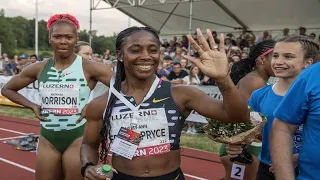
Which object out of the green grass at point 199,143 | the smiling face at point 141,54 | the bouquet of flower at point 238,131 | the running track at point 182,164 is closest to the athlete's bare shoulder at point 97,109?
the smiling face at point 141,54

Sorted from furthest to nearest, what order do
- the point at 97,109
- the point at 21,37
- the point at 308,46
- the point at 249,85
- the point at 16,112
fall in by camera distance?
the point at 21,37
the point at 16,112
the point at 249,85
the point at 308,46
the point at 97,109

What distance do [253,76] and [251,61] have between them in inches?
10.3

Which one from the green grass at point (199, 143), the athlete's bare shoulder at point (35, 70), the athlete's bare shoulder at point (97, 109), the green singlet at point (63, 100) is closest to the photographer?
the athlete's bare shoulder at point (97, 109)

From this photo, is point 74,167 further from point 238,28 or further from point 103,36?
point 103,36

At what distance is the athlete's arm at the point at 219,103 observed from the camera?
195 cm

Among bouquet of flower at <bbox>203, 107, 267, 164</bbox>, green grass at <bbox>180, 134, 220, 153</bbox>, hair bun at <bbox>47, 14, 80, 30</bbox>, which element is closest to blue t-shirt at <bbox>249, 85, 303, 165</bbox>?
bouquet of flower at <bbox>203, 107, 267, 164</bbox>

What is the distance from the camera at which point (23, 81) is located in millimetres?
3873

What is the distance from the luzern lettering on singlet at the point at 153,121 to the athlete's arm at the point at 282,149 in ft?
1.84

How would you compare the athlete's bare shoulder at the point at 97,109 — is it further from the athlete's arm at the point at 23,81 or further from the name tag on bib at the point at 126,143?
the athlete's arm at the point at 23,81

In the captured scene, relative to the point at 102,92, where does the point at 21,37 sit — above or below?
above

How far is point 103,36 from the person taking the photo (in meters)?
57.8

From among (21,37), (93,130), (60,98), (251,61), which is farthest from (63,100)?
(21,37)

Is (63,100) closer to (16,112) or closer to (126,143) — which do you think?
(126,143)

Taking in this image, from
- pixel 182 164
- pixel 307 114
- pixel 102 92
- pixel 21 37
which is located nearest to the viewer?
pixel 307 114
